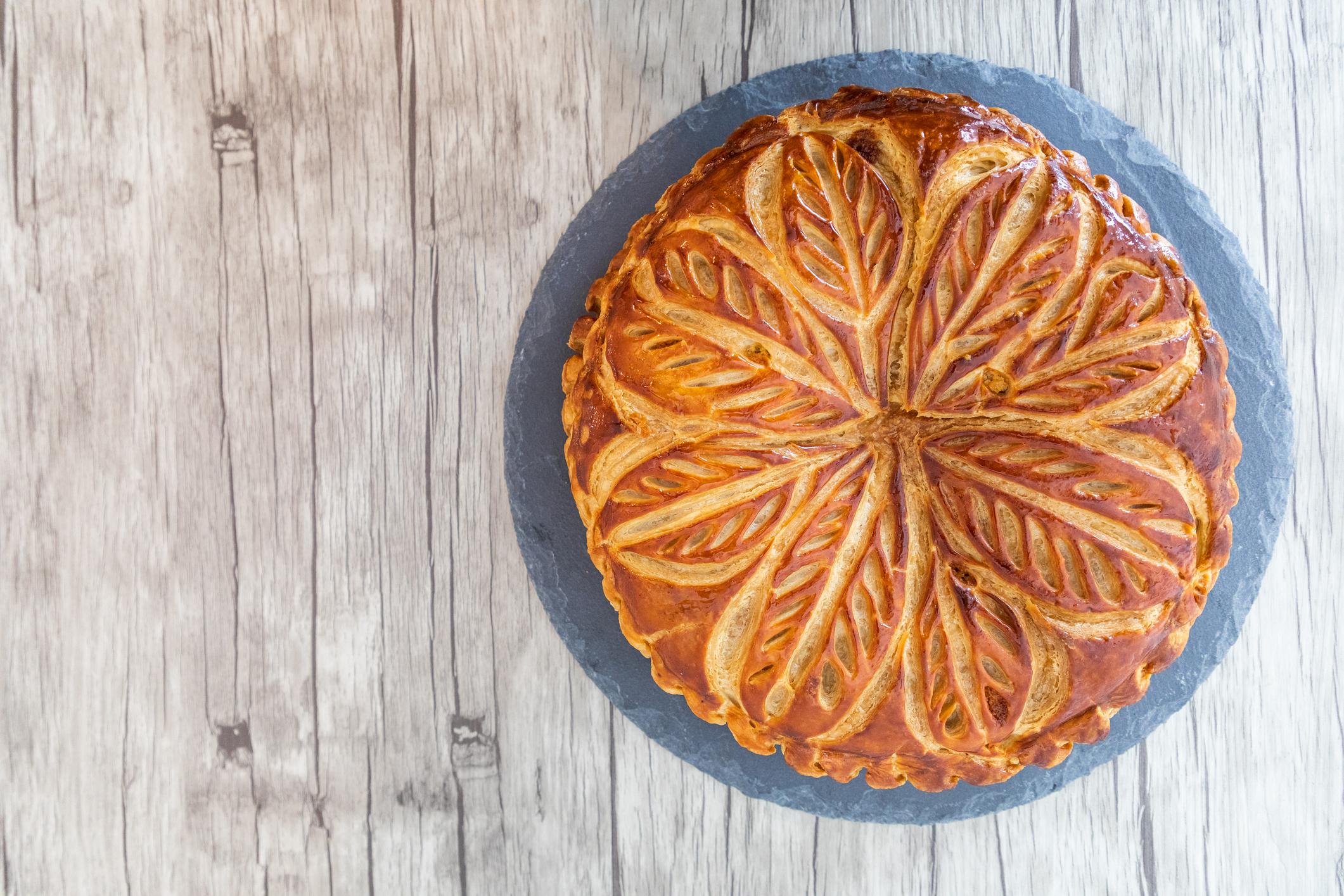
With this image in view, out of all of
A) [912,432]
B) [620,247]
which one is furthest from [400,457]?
[912,432]

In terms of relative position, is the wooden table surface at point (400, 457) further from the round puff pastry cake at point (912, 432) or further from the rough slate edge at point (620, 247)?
the round puff pastry cake at point (912, 432)

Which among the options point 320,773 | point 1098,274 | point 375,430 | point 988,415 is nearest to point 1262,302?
point 1098,274

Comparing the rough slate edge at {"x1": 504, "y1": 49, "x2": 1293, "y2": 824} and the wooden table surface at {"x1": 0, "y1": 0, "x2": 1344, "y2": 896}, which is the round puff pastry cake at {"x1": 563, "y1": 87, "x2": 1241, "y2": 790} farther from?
the wooden table surface at {"x1": 0, "y1": 0, "x2": 1344, "y2": 896}

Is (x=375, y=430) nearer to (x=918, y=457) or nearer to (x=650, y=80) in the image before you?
(x=650, y=80)

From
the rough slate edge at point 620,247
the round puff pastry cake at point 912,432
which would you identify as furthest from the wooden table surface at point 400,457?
the round puff pastry cake at point 912,432

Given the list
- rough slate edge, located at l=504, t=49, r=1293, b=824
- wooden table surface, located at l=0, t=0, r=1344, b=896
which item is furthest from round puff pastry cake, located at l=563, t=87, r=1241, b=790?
wooden table surface, located at l=0, t=0, r=1344, b=896

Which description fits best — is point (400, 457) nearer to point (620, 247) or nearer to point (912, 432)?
point (620, 247)
